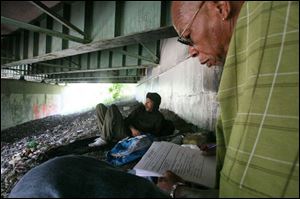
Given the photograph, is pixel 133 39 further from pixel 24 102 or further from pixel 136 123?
pixel 24 102

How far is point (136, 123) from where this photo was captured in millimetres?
5914

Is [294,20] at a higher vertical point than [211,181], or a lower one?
higher

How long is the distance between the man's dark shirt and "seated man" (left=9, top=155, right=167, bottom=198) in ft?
15.4

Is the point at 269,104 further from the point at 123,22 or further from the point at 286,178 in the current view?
the point at 123,22

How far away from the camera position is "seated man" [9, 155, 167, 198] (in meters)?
0.86

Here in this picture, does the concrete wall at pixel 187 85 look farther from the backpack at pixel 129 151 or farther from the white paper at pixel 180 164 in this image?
the white paper at pixel 180 164

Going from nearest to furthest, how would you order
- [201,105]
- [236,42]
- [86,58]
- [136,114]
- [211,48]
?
[236,42], [211,48], [201,105], [136,114], [86,58]

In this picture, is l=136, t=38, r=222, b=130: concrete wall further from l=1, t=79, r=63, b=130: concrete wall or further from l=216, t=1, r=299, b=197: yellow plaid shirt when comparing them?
l=1, t=79, r=63, b=130: concrete wall

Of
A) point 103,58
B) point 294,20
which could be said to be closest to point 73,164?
point 294,20

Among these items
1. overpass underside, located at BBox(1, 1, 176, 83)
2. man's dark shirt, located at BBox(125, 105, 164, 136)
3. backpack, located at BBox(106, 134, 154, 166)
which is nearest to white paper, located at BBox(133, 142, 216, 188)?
backpack, located at BBox(106, 134, 154, 166)

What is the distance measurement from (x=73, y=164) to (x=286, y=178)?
2.18ft

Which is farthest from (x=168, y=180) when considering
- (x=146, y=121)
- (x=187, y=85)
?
(x=187, y=85)

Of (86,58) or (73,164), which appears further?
(86,58)

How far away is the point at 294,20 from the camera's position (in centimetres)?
78
